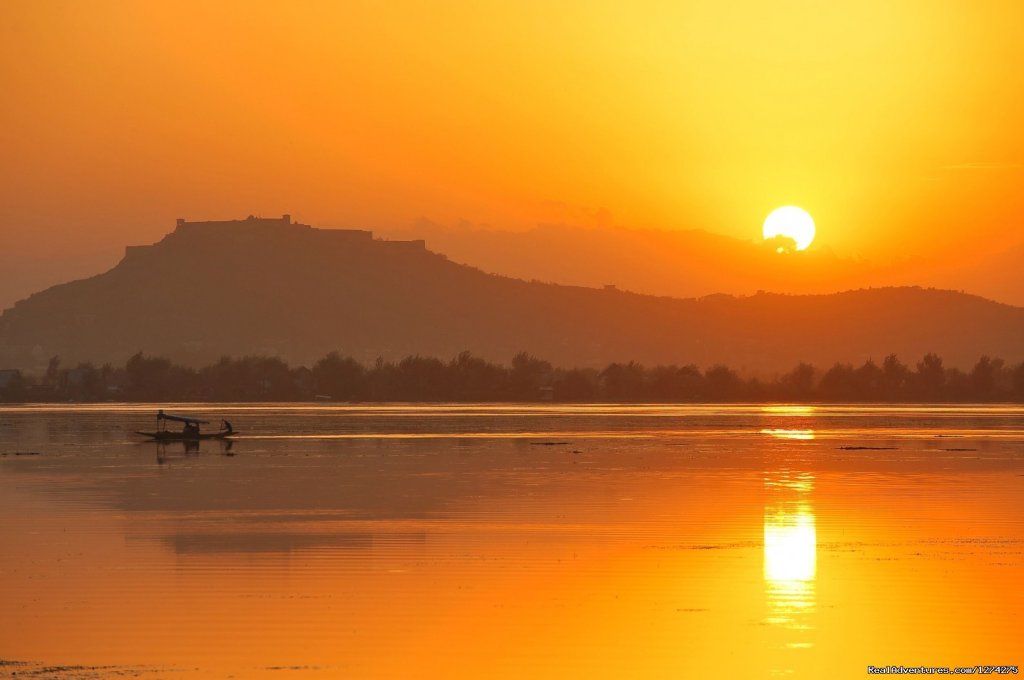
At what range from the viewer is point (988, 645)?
80.3 ft

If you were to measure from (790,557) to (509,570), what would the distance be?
6645mm

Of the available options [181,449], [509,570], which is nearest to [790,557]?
[509,570]

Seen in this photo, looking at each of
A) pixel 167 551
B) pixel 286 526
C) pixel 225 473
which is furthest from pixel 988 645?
pixel 225 473

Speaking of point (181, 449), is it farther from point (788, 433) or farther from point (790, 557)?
point (790, 557)

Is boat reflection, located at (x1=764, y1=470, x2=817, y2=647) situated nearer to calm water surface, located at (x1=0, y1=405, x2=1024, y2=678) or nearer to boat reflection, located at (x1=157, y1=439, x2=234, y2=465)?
calm water surface, located at (x1=0, y1=405, x2=1024, y2=678)

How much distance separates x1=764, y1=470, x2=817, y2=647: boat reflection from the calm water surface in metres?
0.11

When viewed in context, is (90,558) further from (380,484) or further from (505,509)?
(380,484)

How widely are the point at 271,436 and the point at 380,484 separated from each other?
160 ft

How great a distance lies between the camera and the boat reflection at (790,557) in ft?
88.9

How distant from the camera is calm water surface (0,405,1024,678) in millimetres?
23891

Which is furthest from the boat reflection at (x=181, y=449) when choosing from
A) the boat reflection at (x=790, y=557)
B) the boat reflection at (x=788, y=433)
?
the boat reflection at (x=788, y=433)

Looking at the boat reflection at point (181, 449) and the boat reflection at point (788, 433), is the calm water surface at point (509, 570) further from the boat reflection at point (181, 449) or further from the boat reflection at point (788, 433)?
the boat reflection at point (788, 433)

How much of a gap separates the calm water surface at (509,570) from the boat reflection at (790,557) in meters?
0.11

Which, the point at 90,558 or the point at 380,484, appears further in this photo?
the point at 380,484
